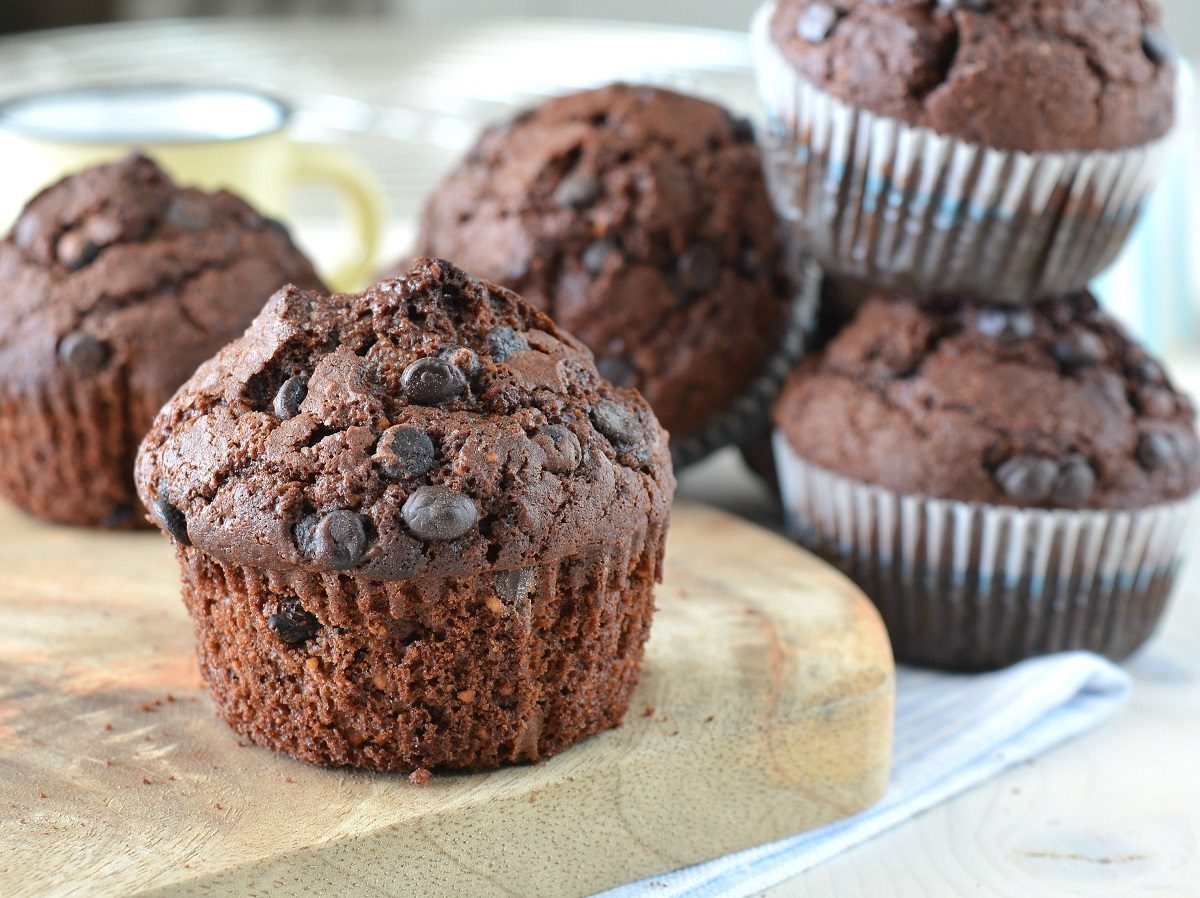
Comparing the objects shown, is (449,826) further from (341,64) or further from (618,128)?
(341,64)

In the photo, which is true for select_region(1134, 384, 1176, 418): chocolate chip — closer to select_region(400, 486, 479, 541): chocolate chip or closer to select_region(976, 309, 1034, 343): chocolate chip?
select_region(976, 309, 1034, 343): chocolate chip

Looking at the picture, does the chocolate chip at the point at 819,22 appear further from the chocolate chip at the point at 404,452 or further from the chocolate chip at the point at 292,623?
the chocolate chip at the point at 292,623

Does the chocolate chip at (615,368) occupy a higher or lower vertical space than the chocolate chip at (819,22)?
lower

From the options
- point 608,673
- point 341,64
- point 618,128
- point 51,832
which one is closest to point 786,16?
point 618,128

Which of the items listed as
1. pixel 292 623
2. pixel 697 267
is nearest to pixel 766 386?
pixel 697 267

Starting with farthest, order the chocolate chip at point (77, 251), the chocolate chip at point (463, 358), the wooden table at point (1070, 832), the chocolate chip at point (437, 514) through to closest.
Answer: the chocolate chip at point (77, 251) < the wooden table at point (1070, 832) < the chocolate chip at point (463, 358) < the chocolate chip at point (437, 514)

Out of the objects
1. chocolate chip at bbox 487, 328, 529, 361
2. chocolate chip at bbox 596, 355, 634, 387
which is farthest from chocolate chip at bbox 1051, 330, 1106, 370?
chocolate chip at bbox 487, 328, 529, 361

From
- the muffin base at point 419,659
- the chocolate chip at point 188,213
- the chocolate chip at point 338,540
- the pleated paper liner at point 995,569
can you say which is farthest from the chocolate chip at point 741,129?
the chocolate chip at point 338,540

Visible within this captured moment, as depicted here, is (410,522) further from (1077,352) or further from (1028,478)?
(1077,352)
